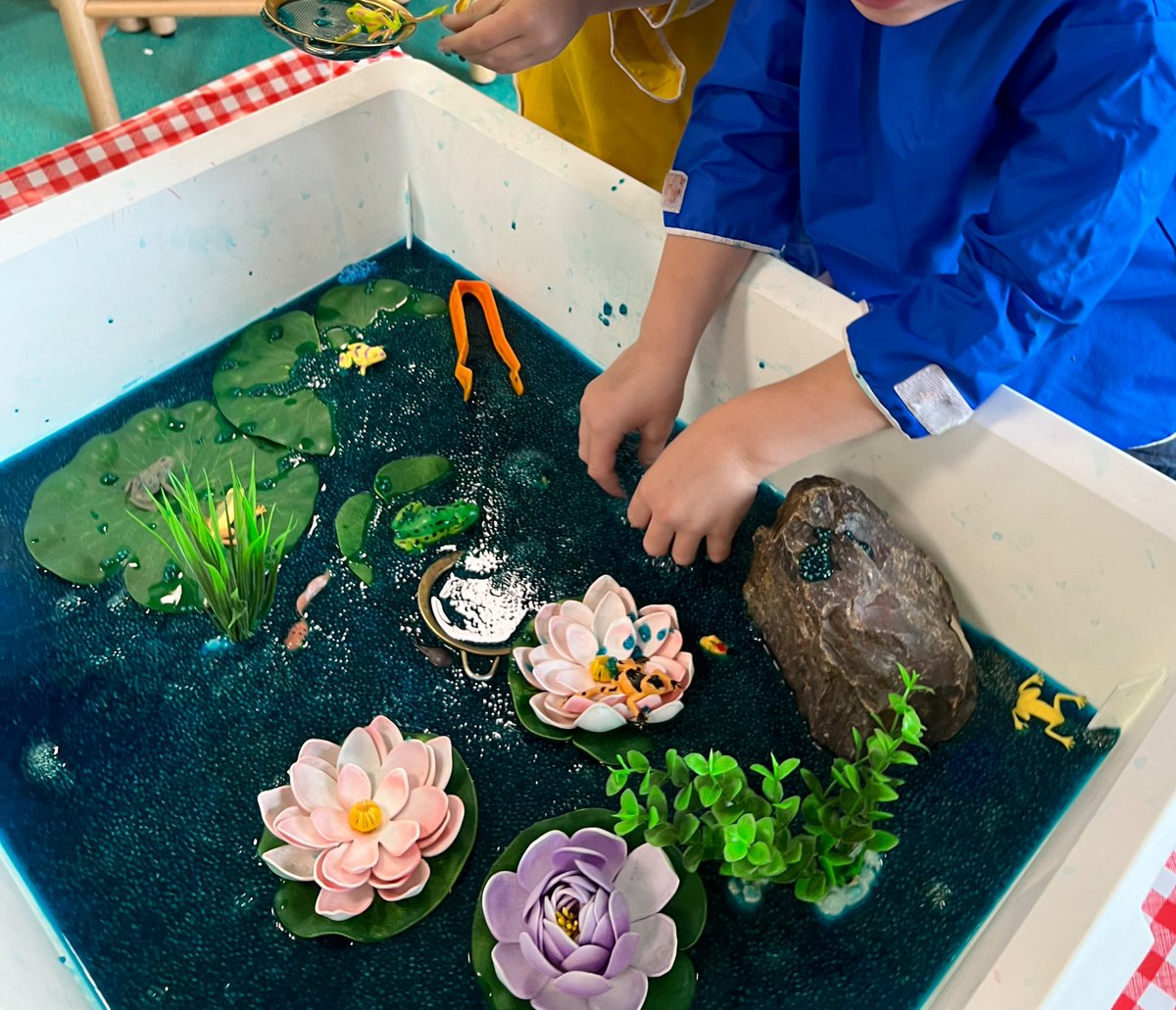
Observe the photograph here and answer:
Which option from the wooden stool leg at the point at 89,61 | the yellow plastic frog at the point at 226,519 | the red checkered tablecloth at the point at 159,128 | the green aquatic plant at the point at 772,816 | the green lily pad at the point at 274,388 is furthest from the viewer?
the wooden stool leg at the point at 89,61

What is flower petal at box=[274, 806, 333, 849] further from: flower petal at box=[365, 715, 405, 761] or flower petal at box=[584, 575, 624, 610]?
flower petal at box=[584, 575, 624, 610]

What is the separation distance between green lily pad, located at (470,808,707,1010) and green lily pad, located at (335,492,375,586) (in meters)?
0.25

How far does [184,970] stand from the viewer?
2.03ft

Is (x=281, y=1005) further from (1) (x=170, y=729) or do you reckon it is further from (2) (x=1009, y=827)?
(2) (x=1009, y=827)

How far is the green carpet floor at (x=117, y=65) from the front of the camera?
1.82 metres

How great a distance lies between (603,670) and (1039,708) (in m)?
0.30

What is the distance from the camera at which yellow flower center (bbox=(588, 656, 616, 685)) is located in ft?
2.32

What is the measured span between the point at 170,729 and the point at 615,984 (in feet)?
1.17

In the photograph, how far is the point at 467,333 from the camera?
95cm

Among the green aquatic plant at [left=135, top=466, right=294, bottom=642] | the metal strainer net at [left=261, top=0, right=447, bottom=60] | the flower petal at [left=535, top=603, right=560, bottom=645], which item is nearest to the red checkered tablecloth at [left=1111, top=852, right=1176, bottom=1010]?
the flower petal at [left=535, top=603, right=560, bottom=645]

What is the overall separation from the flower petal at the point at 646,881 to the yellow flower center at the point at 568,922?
0.04 m

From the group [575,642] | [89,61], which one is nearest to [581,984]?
[575,642]

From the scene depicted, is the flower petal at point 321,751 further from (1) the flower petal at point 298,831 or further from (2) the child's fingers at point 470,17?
(2) the child's fingers at point 470,17

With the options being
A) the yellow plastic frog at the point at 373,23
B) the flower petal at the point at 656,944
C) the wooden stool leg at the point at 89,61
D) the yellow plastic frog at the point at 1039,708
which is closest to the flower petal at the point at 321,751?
the flower petal at the point at 656,944
